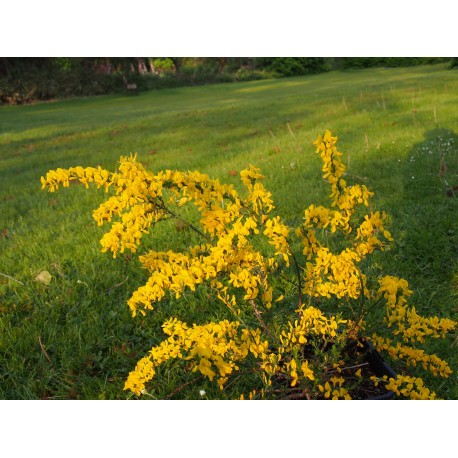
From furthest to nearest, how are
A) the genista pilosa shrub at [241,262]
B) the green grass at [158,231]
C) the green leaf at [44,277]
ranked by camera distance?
the green leaf at [44,277] < the green grass at [158,231] < the genista pilosa shrub at [241,262]

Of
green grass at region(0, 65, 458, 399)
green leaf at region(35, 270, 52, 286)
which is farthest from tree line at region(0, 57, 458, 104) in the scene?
green leaf at region(35, 270, 52, 286)

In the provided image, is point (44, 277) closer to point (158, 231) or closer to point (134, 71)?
point (158, 231)

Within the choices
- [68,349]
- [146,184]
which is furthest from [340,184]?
[68,349]

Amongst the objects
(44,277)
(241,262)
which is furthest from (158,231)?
(241,262)

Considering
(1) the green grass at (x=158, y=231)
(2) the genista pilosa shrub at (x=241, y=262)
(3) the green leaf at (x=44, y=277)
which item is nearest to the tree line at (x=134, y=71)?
(1) the green grass at (x=158, y=231)

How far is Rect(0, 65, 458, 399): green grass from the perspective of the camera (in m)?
2.86

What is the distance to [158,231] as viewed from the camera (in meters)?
4.52

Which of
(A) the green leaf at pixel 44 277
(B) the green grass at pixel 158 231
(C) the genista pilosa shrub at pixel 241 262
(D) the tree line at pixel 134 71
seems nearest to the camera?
(C) the genista pilosa shrub at pixel 241 262

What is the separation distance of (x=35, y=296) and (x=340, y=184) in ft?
8.62

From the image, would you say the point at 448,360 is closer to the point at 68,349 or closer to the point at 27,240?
the point at 68,349

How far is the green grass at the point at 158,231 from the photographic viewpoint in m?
2.86

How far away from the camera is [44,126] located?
1517 centimetres

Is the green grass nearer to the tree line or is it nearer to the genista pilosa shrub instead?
the genista pilosa shrub

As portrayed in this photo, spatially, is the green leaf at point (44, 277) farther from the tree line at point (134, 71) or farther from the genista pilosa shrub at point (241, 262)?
the tree line at point (134, 71)
